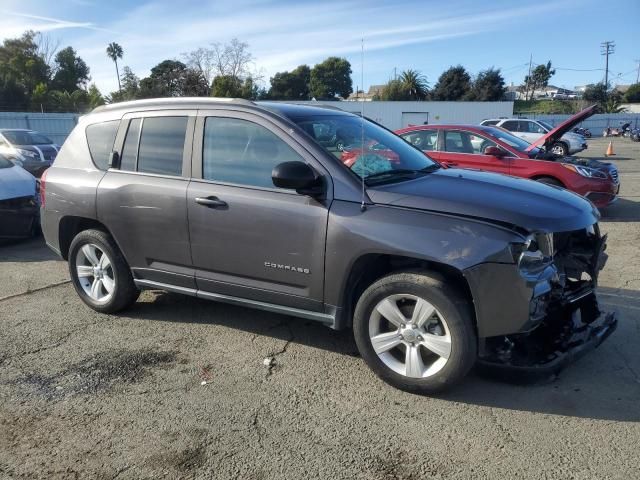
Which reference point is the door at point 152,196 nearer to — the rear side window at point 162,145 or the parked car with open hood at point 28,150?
the rear side window at point 162,145

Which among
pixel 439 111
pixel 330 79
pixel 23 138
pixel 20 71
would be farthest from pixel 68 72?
pixel 23 138

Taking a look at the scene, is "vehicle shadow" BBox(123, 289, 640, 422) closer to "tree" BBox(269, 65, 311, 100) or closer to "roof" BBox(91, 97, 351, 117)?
"roof" BBox(91, 97, 351, 117)

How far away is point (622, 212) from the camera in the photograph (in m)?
9.35

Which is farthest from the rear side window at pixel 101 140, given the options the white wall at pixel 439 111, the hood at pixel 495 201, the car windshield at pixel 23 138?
the white wall at pixel 439 111

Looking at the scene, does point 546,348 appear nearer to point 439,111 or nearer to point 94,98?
point 439,111

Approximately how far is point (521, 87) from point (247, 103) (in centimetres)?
11207

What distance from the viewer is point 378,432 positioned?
9.86ft

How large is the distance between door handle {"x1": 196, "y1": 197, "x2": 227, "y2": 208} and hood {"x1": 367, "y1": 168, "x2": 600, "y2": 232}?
114cm

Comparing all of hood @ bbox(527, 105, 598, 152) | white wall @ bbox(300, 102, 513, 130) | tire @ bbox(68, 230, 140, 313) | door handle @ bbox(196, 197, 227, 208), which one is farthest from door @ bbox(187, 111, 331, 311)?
white wall @ bbox(300, 102, 513, 130)

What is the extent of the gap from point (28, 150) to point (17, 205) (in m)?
9.25

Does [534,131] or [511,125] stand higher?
[511,125]

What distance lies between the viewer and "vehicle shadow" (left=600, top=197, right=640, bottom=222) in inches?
344

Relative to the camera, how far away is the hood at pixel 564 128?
7.45 m

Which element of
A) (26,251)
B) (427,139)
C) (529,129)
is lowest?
(26,251)
